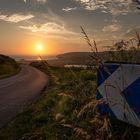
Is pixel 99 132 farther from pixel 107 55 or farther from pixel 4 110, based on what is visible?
pixel 4 110

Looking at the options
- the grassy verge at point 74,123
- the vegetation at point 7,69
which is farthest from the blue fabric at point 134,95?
the vegetation at point 7,69

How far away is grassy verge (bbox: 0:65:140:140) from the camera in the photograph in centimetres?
338

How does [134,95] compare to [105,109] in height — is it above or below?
above

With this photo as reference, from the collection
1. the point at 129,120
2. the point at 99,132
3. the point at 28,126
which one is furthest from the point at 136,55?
the point at 28,126

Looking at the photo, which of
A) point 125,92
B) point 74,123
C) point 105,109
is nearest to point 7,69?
point 74,123

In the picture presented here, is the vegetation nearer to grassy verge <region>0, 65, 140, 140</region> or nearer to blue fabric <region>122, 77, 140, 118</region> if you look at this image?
grassy verge <region>0, 65, 140, 140</region>

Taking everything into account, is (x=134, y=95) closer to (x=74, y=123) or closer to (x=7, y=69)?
(x=74, y=123)

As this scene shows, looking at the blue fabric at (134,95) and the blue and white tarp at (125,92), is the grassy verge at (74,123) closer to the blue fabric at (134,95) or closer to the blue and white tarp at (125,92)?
the blue and white tarp at (125,92)

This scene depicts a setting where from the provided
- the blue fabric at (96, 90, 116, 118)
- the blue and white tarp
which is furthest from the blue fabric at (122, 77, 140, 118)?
the blue fabric at (96, 90, 116, 118)

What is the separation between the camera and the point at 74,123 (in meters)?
6.09

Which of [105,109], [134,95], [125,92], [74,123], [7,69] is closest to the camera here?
[134,95]

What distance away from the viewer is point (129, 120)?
3727mm

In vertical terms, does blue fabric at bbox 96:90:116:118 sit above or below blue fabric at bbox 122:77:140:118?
below

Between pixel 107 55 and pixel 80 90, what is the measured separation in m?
0.72
